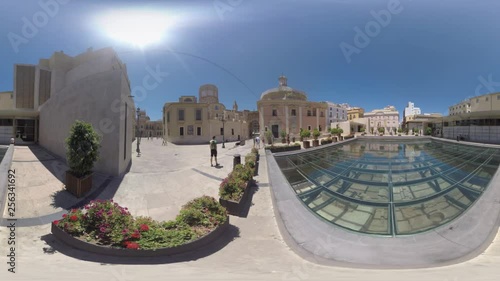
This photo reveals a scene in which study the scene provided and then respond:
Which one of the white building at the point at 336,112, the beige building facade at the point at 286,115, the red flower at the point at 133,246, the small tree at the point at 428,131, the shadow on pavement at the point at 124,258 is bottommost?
the shadow on pavement at the point at 124,258

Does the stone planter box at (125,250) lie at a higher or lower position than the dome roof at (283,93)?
lower

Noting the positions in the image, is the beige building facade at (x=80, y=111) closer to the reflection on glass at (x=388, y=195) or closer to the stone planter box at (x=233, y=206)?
the stone planter box at (x=233, y=206)

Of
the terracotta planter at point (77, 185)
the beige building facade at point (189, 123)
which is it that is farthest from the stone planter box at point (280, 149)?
the beige building facade at point (189, 123)

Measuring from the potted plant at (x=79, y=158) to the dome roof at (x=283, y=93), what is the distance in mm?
35122

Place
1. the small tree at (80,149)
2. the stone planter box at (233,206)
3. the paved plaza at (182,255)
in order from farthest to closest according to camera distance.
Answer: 1. the small tree at (80,149)
2. the stone planter box at (233,206)
3. the paved plaza at (182,255)

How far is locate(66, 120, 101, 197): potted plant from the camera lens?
6680 mm

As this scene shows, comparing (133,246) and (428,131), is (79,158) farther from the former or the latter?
(428,131)

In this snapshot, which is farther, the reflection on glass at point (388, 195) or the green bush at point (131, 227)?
the reflection on glass at point (388, 195)

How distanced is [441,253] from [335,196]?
352 centimetres

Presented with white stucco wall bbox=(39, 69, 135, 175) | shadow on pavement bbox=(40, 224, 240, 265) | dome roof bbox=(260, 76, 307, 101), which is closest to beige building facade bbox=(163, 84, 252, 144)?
dome roof bbox=(260, 76, 307, 101)

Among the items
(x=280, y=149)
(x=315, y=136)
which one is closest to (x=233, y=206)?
(x=280, y=149)

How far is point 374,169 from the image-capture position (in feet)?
38.6

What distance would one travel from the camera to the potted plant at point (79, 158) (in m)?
6.68

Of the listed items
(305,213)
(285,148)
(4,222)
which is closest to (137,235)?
(4,222)
